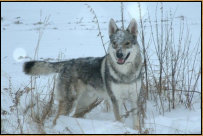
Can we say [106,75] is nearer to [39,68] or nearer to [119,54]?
[119,54]

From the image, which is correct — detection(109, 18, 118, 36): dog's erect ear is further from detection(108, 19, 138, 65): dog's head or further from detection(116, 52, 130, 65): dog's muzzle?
detection(116, 52, 130, 65): dog's muzzle

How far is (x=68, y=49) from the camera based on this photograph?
27.6ft

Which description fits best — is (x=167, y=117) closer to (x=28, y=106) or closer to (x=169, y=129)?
(x=169, y=129)

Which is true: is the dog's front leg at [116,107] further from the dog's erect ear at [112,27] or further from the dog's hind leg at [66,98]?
the dog's erect ear at [112,27]

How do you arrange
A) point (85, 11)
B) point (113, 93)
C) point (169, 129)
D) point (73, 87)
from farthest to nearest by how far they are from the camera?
point (85, 11) → point (73, 87) → point (113, 93) → point (169, 129)

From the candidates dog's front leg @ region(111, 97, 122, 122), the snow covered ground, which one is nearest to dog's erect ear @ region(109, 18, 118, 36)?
the snow covered ground

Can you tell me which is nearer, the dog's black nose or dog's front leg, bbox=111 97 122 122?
the dog's black nose

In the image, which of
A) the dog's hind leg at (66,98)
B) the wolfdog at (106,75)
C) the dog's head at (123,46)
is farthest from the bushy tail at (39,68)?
the dog's head at (123,46)

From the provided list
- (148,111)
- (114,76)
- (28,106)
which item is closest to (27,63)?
(28,106)

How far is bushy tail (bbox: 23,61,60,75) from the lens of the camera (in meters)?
3.98

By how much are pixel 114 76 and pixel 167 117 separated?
84 centimetres

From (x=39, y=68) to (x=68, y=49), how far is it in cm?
439

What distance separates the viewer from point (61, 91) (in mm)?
4066

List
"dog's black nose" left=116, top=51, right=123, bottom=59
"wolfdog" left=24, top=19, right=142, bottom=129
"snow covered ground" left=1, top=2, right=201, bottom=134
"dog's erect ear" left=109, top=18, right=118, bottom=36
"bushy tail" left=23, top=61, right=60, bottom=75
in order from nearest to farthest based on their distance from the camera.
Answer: "snow covered ground" left=1, top=2, right=201, bottom=134, "dog's black nose" left=116, top=51, right=123, bottom=59, "wolfdog" left=24, top=19, right=142, bottom=129, "dog's erect ear" left=109, top=18, right=118, bottom=36, "bushy tail" left=23, top=61, right=60, bottom=75
